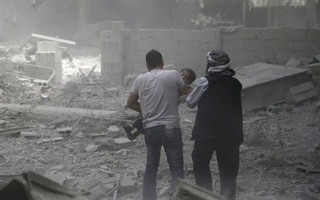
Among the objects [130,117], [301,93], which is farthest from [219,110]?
[301,93]

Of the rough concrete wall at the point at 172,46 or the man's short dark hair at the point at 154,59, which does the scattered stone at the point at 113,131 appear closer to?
the man's short dark hair at the point at 154,59

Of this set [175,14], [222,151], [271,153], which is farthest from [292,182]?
[175,14]

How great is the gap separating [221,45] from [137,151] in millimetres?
5672

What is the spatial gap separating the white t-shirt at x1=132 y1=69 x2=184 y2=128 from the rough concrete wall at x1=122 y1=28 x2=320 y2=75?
7.56m

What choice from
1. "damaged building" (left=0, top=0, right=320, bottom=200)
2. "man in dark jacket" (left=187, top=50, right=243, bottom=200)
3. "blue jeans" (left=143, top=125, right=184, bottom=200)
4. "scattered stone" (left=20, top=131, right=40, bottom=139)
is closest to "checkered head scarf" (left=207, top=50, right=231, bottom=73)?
"man in dark jacket" (left=187, top=50, right=243, bottom=200)

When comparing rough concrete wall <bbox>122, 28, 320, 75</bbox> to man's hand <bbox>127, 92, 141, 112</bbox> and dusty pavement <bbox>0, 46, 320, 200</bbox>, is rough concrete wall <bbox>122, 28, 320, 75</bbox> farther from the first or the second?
man's hand <bbox>127, 92, 141, 112</bbox>

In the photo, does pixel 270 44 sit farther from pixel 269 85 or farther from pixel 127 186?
pixel 127 186

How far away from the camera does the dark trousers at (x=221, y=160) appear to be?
444cm

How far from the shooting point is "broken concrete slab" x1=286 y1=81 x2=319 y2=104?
31.5 feet

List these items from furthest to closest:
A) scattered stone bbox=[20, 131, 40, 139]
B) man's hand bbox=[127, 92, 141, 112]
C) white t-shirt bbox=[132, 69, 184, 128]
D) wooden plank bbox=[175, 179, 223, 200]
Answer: scattered stone bbox=[20, 131, 40, 139]
man's hand bbox=[127, 92, 141, 112]
white t-shirt bbox=[132, 69, 184, 128]
wooden plank bbox=[175, 179, 223, 200]

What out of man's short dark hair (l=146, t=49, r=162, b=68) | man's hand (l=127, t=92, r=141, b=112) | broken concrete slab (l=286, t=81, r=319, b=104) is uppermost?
man's short dark hair (l=146, t=49, r=162, b=68)

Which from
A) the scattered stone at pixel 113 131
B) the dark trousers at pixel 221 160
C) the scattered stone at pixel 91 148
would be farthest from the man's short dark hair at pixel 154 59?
the scattered stone at pixel 113 131

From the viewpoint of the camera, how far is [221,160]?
4531mm

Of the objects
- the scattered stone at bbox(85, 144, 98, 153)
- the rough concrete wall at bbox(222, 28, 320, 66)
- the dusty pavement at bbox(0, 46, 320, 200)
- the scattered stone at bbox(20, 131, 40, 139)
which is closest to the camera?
the dusty pavement at bbox(0, 46, 320, 200)
